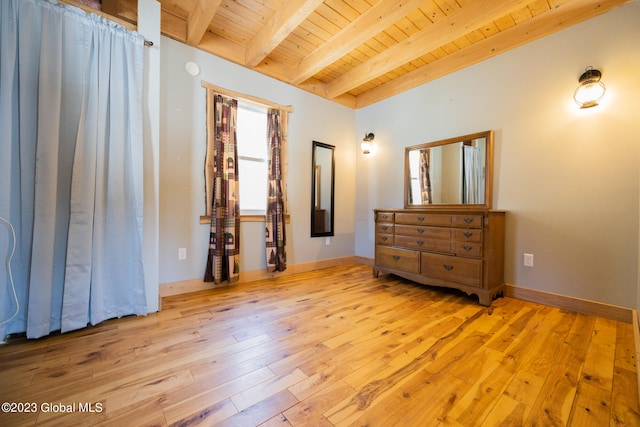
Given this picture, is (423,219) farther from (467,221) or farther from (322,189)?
(322,189)

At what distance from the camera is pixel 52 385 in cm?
110

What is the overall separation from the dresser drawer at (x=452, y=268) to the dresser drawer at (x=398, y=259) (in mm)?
75

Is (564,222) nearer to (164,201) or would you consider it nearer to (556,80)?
(556,80)

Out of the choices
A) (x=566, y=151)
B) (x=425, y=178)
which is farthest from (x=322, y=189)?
(x=566, y=151)

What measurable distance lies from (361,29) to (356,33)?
0.20 feet

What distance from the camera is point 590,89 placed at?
184 centimetres

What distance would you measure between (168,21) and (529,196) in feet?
12.0

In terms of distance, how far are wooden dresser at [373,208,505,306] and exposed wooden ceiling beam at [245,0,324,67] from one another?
2027 mm

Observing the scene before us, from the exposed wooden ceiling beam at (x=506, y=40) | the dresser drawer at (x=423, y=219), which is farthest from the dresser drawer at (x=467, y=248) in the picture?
the exposed wooden ceiling beam at (x=506, y=40)

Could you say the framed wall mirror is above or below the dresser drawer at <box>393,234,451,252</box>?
above

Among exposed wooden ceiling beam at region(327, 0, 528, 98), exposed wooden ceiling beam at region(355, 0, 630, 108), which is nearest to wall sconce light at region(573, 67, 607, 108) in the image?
exposed wooden ceiling beam at region(355, 0, 630, 108)

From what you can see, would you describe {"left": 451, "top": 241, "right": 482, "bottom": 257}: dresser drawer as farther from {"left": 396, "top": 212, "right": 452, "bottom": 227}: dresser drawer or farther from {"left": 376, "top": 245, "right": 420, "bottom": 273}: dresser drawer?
{"left": 376, "top": 245, "right": 420, "bottom": 273}: dresser drawer

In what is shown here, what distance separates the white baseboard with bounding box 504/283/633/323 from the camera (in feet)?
5.86

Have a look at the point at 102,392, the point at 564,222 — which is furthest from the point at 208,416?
the point at 564,222
